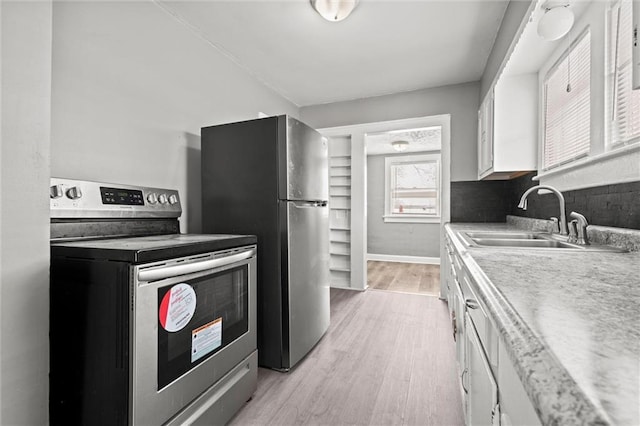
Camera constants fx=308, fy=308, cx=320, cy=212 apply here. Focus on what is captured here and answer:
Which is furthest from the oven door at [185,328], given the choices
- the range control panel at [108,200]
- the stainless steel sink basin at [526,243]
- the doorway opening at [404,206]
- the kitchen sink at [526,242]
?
the doorway opening at [404,206]

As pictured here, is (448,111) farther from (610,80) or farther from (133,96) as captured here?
(133,96)

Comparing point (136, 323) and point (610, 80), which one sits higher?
point (610, 80)

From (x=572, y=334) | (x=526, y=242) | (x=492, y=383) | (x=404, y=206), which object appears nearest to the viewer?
(x=572, y=334)

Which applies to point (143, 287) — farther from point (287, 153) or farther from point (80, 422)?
point (287, 153)

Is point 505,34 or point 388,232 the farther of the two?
point 388,232

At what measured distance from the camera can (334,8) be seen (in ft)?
6.37

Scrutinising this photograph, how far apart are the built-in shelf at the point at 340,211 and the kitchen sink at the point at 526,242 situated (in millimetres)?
2024

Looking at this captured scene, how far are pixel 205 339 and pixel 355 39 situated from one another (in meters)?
2.36

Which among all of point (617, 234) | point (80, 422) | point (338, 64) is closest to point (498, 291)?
point (617, 234)

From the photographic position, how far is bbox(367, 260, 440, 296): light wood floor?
3916 mm

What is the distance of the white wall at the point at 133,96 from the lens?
1.54 meters

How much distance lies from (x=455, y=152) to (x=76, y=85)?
325 centimetres

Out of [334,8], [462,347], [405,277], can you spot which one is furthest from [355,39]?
[405,277]

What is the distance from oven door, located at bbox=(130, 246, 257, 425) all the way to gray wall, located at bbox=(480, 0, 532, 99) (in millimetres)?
2019
